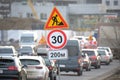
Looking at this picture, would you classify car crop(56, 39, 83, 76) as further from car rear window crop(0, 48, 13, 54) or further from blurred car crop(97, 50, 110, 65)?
blurred car crop(97, 50, 110, 65)

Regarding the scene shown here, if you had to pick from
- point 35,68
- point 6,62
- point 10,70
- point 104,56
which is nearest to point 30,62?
point 35,68

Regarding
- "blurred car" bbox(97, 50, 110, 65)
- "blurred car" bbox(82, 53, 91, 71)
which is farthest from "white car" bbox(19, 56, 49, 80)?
"blurred car" bbox(97, 50, 110, 65)

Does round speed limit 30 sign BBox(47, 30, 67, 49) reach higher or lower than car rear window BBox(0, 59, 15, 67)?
higher

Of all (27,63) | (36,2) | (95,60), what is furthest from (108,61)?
(36,2)

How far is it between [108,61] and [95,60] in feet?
27.7

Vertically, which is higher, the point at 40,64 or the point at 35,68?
the point at 40,64

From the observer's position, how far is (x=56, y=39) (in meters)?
25.0

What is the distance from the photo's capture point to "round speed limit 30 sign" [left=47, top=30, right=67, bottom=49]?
81.6 feet

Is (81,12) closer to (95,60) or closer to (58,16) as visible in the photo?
(95,60)

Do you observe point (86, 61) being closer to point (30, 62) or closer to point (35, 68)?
point (30, 62)

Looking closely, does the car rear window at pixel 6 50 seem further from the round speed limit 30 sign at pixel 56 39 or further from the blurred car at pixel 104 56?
the round speed limit 30 sign at pixel 56 39

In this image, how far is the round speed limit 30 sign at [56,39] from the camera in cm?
2486

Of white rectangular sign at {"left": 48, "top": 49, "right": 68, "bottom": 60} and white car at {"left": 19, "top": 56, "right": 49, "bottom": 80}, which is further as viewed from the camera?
white car at {"left": 19, "top": 56, "right": 49, "bottom": 80}

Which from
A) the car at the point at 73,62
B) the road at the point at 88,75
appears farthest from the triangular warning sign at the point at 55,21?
the car at the point at 73,62
